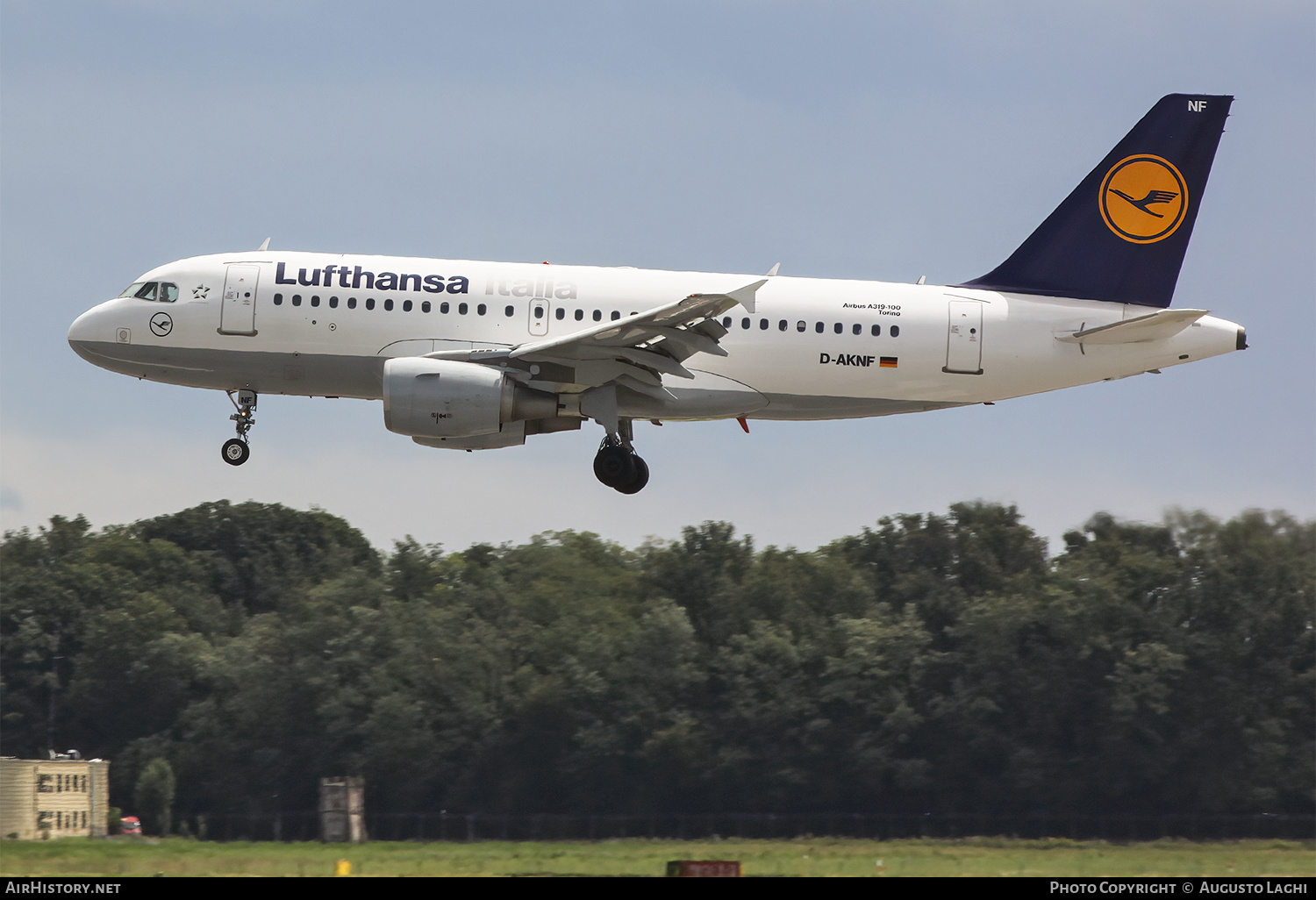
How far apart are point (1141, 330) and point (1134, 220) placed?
341cm

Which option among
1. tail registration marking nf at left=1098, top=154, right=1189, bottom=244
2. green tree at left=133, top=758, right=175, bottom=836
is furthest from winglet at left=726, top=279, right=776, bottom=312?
green tree at left=133, top=758, right=175, bottom=836

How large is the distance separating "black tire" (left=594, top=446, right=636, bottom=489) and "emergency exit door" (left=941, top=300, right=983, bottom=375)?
646cm

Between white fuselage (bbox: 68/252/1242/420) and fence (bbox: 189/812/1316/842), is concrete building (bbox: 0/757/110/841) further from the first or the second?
white fuselage (bbox: 68/252/1242/420)

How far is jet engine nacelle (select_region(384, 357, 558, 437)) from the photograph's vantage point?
92.2 feet

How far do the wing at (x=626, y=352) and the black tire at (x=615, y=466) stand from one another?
1359 mm

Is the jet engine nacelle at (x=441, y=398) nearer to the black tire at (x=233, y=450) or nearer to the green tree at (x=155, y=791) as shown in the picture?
the black tire at (x=233, y=450)

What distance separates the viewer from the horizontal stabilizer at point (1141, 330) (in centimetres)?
2920

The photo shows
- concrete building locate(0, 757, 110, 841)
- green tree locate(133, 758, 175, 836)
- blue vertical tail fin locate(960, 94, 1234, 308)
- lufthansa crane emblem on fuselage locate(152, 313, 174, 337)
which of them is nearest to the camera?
lufthansa crane emblem on fuselage locate(152, 313, 174, 337)

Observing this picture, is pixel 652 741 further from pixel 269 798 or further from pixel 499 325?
pixel 499 325

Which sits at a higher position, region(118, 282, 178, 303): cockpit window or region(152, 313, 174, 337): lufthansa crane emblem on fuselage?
region(118, 282, 178, 303): cockpit window

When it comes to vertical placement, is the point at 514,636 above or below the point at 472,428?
below

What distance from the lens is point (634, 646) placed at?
1989 inches

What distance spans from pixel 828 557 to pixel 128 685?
1091 inches

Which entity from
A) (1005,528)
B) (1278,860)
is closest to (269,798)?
(1005,528)
